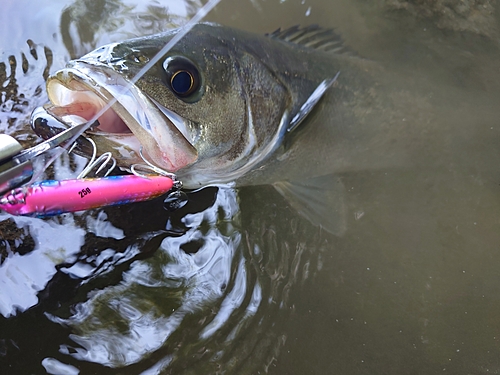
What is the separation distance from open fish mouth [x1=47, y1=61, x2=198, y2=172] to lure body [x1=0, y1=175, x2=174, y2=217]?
6.1 inches

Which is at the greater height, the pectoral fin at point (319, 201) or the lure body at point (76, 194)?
the lure body at point (76, 194)

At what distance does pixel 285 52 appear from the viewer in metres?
2.58

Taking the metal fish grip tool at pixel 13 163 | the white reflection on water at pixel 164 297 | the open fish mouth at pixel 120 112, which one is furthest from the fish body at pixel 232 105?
the metal fish grip tool at pixel 13 163

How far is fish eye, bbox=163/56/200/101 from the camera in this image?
187 cm

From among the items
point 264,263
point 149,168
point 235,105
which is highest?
point 149,168

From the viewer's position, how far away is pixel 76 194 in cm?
152

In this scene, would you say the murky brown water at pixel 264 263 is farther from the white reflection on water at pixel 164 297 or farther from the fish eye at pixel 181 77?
the fish eye at pixel 181 77

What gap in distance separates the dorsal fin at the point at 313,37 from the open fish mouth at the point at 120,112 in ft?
4.20

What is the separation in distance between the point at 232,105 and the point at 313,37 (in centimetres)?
110

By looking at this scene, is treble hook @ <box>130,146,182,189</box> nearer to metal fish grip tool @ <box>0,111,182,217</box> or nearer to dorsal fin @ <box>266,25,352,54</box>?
metal fish grip tool @ <box>0,111,182,217</box>

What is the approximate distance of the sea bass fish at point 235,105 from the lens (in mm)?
1748

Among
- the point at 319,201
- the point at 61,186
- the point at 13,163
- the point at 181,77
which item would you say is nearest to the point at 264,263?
the point at 319,201

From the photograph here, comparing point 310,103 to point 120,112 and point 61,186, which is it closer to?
point 120,112

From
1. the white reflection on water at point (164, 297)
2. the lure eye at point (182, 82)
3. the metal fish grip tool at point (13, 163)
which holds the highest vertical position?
the metal fish grip tool at point (13, 163)
